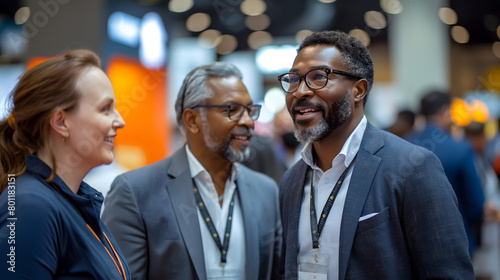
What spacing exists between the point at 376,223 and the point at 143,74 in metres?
6.96

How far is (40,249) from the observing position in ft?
4.62

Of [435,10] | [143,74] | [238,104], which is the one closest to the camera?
[238,104]

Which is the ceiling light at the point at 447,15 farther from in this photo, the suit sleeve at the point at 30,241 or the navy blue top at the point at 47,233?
the suit sleeve at the point at 30,241

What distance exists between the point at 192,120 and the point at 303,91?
3.01 feet

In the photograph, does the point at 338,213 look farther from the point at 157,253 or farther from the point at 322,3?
the point at 322,3

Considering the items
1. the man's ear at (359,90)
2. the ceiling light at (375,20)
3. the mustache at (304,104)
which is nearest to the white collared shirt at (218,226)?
the mustache at (304,104)

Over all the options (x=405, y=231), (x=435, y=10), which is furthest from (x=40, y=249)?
(x=435, y=10)

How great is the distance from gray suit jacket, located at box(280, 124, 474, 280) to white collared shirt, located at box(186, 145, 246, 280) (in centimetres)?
73

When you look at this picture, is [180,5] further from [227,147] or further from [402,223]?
[402,223]

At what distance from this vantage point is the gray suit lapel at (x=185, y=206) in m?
2.24

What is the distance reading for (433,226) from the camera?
171cm

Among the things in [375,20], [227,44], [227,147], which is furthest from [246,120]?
[227,44]

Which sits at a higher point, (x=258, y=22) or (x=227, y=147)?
(x=258, y=22)

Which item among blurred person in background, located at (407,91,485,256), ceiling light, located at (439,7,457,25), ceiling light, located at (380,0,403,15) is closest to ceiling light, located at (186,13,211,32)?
ceiling light, located at (380,0,403,15)
